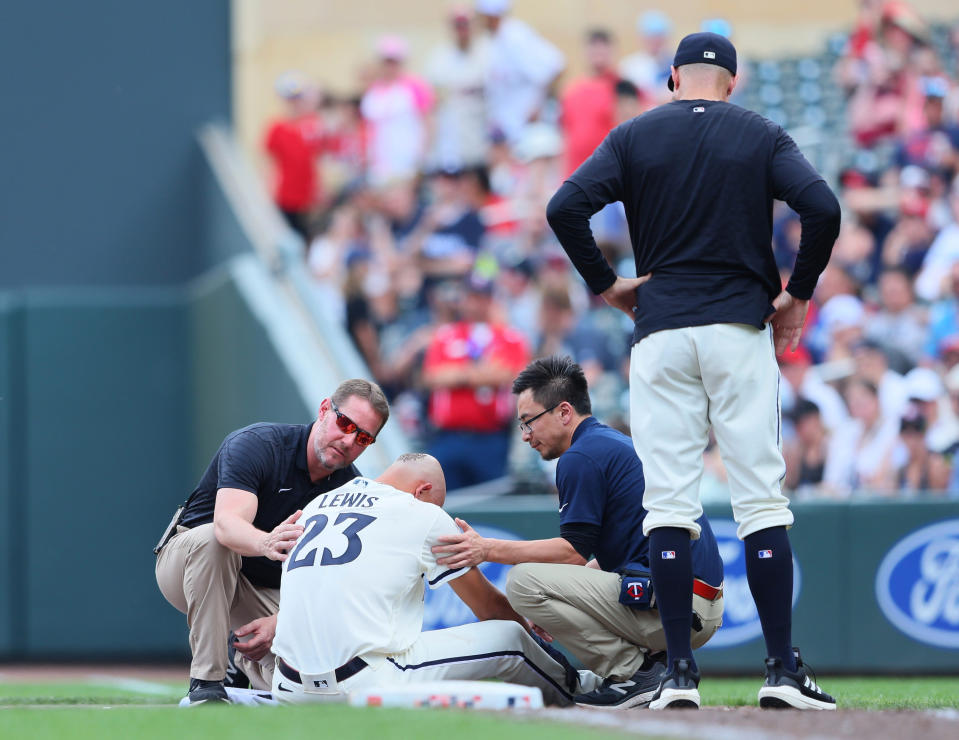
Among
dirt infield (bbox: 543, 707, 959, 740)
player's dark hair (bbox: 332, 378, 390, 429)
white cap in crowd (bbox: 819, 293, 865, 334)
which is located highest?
player's dark hair (bbox: 332, 378, 390, 429)

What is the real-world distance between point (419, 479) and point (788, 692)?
1.62 meters

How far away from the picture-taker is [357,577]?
5.06 meters

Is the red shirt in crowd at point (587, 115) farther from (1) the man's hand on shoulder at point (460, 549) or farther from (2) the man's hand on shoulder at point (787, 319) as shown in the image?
(1) the man's hand on shoulder at point (460, 549)

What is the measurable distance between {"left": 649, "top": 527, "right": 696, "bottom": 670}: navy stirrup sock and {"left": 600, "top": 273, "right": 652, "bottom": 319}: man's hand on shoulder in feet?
2.66

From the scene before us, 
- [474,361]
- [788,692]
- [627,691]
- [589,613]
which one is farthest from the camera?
[474,361]

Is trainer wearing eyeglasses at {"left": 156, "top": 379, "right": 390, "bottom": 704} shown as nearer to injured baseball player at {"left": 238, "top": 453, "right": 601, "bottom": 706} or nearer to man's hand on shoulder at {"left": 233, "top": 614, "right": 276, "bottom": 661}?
man's hand on shoulder at {"left": 233, "top": 614, "right": 276, "bottom": 661}

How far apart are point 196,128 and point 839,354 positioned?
17.4ft

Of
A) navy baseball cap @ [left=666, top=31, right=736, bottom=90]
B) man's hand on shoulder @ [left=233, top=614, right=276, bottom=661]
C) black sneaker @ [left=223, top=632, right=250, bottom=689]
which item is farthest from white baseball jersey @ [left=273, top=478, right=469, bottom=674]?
navy baseball cap @ [left=666, top=31, right=736, bottom=90]

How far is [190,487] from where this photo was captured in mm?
11070

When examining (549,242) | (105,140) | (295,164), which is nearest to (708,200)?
(549,242)

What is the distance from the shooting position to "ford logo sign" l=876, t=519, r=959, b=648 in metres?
8.73

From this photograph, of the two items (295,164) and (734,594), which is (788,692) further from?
(295,164)

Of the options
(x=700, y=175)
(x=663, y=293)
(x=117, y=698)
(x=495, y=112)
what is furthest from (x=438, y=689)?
(x=495, y=112)

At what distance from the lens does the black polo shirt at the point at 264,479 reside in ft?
18.8
